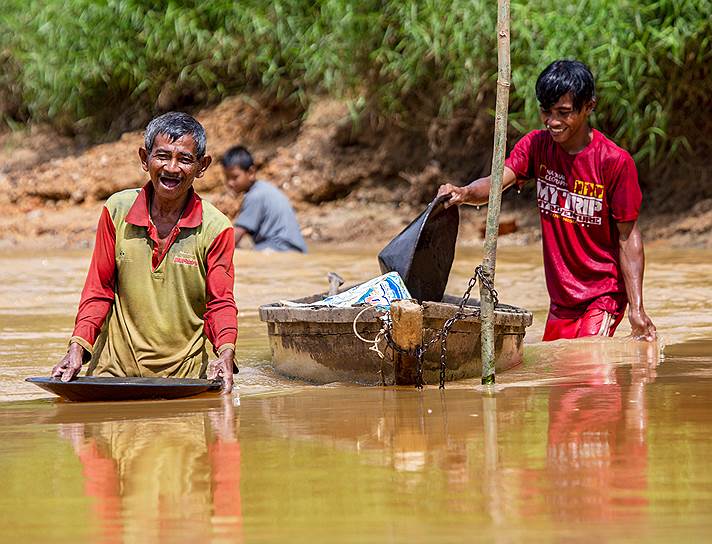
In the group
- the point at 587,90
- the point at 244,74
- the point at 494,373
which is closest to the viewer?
the point at 494,373

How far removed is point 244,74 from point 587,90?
391 inches

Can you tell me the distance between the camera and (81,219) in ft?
46.2

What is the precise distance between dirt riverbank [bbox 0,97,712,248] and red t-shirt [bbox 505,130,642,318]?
20.8ft

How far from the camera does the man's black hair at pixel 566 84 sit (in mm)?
5883

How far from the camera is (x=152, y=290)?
4855mm

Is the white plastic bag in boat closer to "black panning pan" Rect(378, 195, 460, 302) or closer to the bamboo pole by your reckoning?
"black panning pan" Rect(378, 195, 460, 302)

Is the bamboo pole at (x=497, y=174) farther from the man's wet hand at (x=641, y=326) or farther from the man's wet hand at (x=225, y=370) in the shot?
the man's wet hand at (x=641, y=326)

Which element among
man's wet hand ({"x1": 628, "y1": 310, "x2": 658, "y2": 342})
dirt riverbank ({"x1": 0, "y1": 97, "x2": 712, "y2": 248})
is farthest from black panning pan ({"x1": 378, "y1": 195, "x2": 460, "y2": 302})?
dirt riverbank ({"x1": 0, "y1": 97, "x2": 712, "y2": 248})

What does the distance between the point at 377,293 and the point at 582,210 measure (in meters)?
1.34

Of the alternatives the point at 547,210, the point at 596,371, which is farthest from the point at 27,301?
the point at 596,371

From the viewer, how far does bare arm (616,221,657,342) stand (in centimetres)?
609

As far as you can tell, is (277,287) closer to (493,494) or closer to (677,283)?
(677,283)

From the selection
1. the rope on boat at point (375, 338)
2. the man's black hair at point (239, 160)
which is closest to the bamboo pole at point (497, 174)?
the rope on boat at point (375, 338)

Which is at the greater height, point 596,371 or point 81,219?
point 81,219
